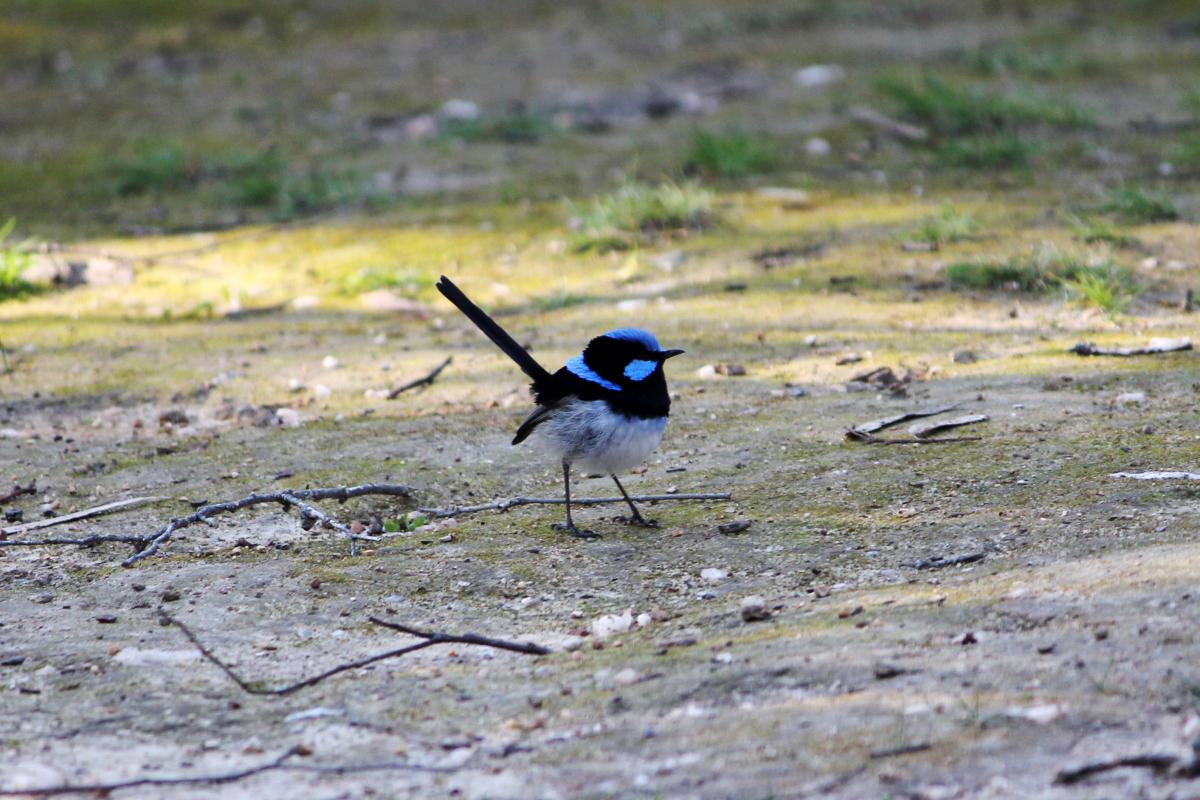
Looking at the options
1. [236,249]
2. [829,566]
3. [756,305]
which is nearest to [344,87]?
[236,249]

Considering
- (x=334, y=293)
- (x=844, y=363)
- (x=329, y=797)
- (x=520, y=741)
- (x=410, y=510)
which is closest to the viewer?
(x=329, y=797)

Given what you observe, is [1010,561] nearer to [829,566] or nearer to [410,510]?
[829,566]

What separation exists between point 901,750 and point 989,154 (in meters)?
6.61

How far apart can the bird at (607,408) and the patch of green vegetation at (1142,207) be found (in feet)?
12.1

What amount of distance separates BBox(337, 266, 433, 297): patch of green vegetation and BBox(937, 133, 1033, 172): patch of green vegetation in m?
3.51

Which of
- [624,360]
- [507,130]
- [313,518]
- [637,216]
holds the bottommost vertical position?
[313,518]

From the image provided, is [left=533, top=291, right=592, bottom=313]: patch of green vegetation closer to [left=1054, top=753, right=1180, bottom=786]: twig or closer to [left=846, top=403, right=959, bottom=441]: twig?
[left=846, top=403, right=959, bottom=441]: twig

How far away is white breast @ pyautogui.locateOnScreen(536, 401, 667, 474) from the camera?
4.65 metres

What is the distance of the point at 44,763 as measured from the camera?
3.14 m

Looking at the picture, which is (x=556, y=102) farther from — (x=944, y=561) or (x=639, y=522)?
(x=944, y=561)

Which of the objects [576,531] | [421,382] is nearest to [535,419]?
[576,531]

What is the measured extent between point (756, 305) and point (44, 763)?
451cm

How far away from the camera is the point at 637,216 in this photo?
801 centimetres

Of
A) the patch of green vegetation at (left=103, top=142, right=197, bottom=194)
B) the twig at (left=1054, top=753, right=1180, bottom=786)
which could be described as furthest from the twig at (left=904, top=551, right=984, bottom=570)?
the patch of green vegetation at (left=103, top=142, right=197, bottom=194)
